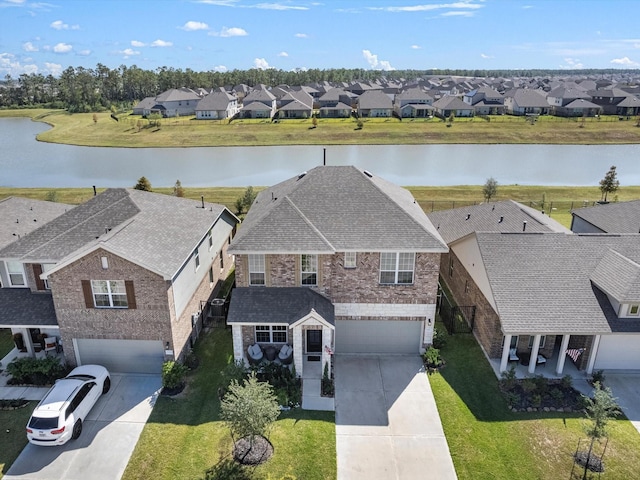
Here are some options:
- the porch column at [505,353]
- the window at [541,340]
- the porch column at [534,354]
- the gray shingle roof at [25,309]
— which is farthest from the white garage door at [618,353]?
the gray shingle roof at [25,309]

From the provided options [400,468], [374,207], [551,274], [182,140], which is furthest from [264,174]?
[400,468]

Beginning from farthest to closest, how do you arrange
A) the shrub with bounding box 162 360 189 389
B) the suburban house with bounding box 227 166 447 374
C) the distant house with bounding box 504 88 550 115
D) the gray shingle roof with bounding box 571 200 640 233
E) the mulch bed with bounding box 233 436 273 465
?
the distant house with bounding box 504 88 550 115 < the gray shingle roof with bounding box 571 200 640 233 < the suburban house with bounding box 227 166 447 374 < the shrub with bounding box 162 360 189 389 < the mulch bed with bounding box 233 436 273 465

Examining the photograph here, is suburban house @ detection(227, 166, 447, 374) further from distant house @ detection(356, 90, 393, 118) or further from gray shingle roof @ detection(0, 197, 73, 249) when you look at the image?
distant house @ detection(356, 90, 393, 118)

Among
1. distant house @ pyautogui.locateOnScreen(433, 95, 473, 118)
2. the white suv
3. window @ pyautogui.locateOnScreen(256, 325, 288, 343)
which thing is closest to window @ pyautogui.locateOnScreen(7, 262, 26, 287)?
the white suv

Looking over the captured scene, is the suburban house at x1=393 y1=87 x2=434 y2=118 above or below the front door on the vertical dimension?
above

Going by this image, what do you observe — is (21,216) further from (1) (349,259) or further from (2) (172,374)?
(1) (349,259)

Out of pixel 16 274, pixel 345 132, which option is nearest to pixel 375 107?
pixel 345 132
